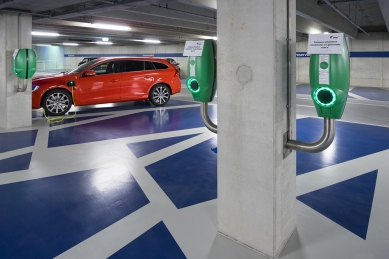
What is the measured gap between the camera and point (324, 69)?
7.00ft

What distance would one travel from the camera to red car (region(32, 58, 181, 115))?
8.23 m

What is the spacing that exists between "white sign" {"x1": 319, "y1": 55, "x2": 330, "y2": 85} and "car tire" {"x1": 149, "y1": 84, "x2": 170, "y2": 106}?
7995mm

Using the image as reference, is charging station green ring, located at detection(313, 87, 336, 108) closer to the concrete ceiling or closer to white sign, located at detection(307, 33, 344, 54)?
white sign, located at detection(307, 33, 344, 54)

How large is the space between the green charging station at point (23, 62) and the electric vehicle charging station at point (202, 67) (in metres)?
4.95

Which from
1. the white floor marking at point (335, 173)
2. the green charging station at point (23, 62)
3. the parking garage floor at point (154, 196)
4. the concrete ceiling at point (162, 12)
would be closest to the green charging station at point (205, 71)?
the parking garage floor at point (154, 196)

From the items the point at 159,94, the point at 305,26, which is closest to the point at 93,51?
the point at 305,26

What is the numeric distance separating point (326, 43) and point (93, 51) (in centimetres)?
3152

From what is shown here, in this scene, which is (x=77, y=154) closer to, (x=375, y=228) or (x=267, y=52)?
(x=267, y=52)

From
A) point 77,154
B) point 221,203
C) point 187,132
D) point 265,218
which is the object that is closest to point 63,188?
point 77,154

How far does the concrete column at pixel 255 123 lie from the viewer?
2.25 m

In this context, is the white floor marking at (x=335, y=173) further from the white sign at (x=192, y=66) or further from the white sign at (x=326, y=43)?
the white sign at (x=326, y=43)

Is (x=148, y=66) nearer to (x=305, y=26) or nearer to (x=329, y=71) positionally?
(x=305, y=26)

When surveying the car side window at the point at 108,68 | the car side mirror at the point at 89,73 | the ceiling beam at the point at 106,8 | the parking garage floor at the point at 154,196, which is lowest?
the parking garage floor at the point at 154,196

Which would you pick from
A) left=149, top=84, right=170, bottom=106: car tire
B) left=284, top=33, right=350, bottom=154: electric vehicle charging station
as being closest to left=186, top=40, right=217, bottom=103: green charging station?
left=284, top=33, right=350, bottom=154: electric vehicle charging station
